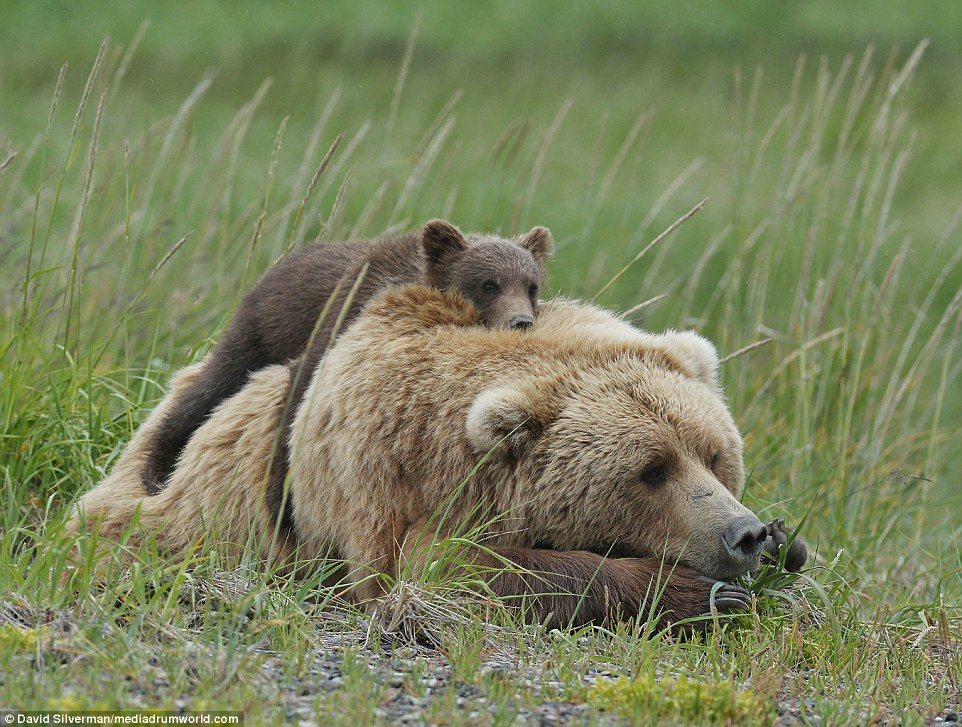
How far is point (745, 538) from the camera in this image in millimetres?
4129

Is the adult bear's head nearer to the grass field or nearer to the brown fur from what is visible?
the brown fur

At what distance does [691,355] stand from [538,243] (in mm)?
929

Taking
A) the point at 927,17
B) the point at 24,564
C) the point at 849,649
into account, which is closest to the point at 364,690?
the point at 24,564

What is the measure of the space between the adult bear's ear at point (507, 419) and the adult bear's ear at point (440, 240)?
82 cm

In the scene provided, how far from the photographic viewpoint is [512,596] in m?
3.87

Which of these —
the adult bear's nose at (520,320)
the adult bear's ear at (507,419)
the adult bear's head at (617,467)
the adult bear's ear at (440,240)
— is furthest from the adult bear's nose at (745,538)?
the adult bear's ear at (440,240)

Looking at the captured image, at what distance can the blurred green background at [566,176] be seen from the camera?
669cm

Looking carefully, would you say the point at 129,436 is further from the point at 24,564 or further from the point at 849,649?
the point at 849,649

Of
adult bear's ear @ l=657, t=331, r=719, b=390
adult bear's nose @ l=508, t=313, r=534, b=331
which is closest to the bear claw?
adult bear's ear @ l=657, t=331, r=719, b=390

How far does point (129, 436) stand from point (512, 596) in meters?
2.76

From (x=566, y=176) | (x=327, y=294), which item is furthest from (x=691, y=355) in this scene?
(x=566, y=176)

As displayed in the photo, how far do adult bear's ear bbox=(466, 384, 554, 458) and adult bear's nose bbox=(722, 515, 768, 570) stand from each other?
75 cm

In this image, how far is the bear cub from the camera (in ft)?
15.8

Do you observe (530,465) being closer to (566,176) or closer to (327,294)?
(327,294)
